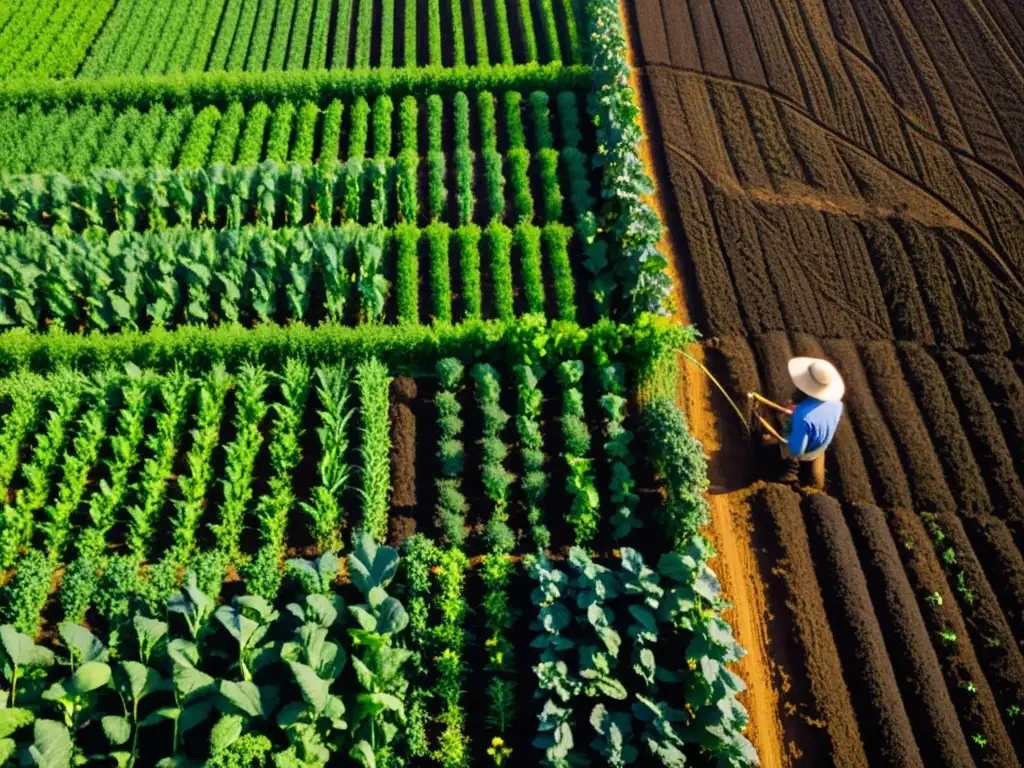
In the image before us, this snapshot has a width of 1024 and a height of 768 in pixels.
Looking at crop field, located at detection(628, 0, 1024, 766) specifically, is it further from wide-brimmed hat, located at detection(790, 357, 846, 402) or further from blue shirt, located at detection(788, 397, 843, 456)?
wide-brimmed hat, located at detection(790, 357, 846, 402)

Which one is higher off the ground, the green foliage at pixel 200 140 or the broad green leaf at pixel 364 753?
the green foliage at pixel 200 140


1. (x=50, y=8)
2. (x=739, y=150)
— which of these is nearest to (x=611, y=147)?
(x=739, y=150)

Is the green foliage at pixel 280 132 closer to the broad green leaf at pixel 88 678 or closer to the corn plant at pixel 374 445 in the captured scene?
the corn plant at pixel 374 445

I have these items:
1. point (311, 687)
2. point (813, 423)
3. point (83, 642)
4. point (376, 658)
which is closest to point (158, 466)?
point (83, 642)

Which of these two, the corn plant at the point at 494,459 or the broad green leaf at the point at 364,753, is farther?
the corn plant at the point at 494,459

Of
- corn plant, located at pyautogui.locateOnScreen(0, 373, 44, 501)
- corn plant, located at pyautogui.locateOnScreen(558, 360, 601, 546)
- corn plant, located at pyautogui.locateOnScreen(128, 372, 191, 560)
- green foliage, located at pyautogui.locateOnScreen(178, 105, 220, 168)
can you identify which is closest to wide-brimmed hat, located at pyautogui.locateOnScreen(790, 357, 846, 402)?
corn plant, located at pyautogui.locateOnScreen(558, 360, 601, 546)

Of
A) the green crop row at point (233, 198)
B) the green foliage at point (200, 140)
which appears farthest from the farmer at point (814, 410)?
the green foliage at point (200, 140)
